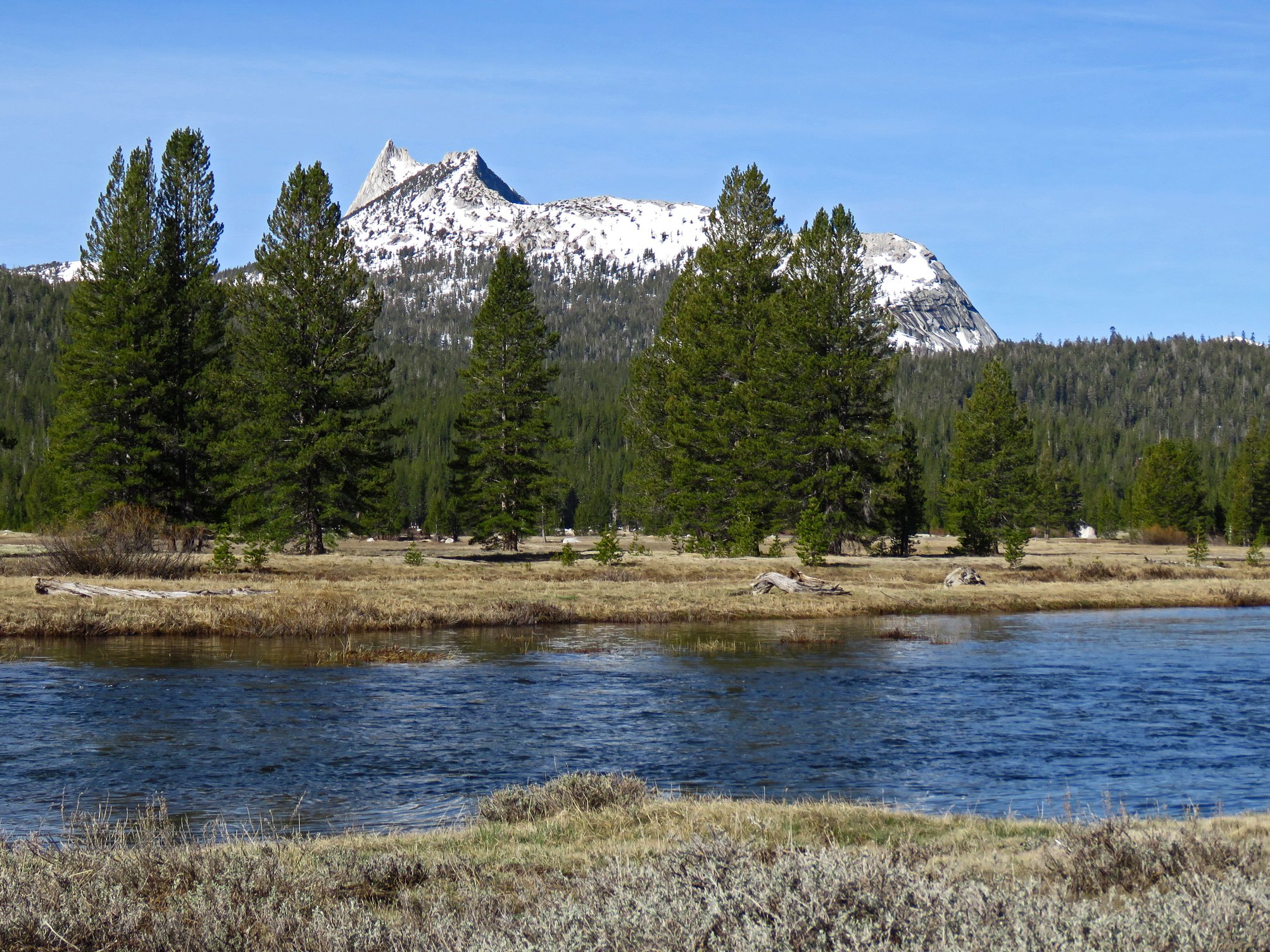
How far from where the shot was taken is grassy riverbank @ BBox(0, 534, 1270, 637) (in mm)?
28125

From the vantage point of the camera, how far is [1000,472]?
68.7m

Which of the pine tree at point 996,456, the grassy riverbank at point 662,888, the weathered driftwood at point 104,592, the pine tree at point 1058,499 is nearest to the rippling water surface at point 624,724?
the grassy riverbank at point 662,888

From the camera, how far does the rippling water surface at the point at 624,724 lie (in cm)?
1250

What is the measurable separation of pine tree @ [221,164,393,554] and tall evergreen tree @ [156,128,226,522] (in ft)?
4.98

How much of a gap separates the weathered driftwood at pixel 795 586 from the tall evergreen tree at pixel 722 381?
13433 mm

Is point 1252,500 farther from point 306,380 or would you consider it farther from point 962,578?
point 306,380

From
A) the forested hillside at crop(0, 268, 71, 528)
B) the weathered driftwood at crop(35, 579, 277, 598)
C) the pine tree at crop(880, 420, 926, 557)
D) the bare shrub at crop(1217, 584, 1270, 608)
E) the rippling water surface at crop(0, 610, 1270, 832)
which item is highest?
the forested hillside at crop(0, 268, 71, 528)

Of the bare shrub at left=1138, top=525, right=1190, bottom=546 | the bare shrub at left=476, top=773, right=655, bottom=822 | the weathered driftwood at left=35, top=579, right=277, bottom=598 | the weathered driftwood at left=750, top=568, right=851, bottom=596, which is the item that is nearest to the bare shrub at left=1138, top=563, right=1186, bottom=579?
the weathered driftwood at left=750, top=568, right=851, bottom=596

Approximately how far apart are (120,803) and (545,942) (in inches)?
320

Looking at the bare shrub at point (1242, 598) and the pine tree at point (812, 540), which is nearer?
the bare shrub at point (1242, 598)

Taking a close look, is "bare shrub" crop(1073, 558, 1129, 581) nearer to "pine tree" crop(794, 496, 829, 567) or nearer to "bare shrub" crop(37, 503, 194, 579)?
"pine tree" crop(794, 496, 829, 567)

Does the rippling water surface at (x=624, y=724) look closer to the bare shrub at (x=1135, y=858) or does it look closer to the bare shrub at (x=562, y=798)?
the bare shrub at (x=562, y=798)

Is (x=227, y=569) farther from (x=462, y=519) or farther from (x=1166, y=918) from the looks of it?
(x=1166, y=918)

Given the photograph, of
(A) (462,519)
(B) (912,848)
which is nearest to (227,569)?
(A) (462,519)
